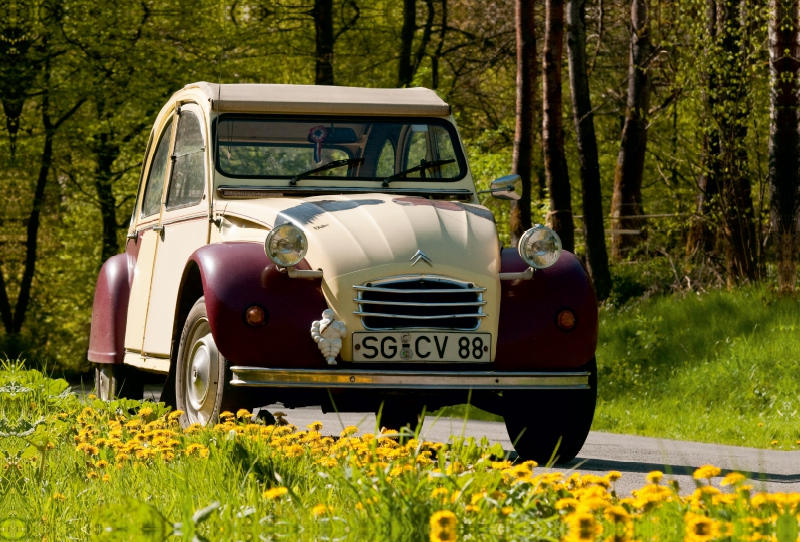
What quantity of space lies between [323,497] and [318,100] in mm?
4485

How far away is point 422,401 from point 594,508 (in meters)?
3.48

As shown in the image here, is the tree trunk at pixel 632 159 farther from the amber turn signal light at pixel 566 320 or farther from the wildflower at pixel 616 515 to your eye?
the wildflower at pixel 616 515

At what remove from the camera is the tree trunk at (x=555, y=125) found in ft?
58.3

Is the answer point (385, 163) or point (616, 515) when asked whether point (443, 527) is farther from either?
point (385, 163)

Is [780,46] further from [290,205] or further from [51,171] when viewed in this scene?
[51,171]

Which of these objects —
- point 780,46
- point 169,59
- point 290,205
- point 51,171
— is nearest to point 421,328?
point 290,205

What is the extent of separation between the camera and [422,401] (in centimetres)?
662

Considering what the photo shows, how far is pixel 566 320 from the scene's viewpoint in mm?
6578

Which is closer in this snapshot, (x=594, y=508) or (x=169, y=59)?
(x=594, y=508)

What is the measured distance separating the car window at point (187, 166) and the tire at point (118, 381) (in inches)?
57.8

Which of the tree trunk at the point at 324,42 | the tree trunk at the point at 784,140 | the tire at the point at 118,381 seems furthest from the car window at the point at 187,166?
the tree trunk at the point at 324,42

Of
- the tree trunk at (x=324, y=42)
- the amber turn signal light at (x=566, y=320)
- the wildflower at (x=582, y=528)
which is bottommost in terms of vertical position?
the amber turn signal light at (x=566, y=320)

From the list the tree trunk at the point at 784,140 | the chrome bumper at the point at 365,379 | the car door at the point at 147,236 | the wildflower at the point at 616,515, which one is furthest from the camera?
the tree trunk at the point at 784,140

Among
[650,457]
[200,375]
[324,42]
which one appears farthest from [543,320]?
[324,42]
